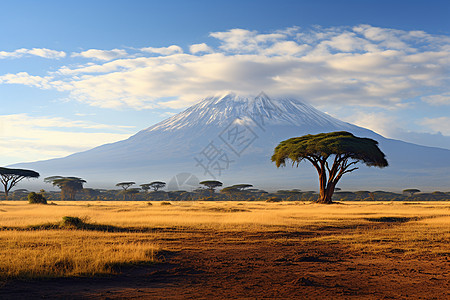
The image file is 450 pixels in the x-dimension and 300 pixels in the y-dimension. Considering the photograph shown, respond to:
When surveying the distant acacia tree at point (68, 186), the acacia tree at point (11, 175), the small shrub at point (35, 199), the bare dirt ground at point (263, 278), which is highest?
the acacia tree at point (11, 175)

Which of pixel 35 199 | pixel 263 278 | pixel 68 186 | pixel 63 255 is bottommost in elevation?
pixel 263 278

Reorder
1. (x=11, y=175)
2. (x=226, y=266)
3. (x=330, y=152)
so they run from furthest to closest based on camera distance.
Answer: (x=11, y=175), (x=330, y=152), (x=226, y=266)

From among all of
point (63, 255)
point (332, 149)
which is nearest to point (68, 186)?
point (332, 149)

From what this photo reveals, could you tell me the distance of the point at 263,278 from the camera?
10883 millimetres

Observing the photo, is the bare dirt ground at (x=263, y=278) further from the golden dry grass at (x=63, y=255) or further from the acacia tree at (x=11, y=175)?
the acacia tree at (x=11, y=175)

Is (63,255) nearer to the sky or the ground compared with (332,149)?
nearer to the ground

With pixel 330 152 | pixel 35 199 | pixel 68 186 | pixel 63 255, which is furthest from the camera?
pixel 68 186

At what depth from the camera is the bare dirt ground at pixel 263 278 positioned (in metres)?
9.29

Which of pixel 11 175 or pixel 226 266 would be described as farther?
pixel 11 175

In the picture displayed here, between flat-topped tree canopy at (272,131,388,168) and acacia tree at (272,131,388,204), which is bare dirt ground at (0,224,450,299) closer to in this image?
flat-topped tree canopy at (272,131,388,168)

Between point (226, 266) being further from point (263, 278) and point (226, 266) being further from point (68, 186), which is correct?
point (68, 186)

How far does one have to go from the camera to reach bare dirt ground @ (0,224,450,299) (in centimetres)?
929

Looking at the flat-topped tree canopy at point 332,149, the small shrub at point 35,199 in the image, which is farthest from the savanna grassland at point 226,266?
the small shrub at point 35,199

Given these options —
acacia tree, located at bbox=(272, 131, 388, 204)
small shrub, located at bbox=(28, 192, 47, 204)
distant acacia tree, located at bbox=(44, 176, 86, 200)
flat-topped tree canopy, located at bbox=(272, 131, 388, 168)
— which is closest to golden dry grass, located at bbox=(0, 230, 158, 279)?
flat-topped tree canopy, located at bbox=(272, 131, 388, 168)
